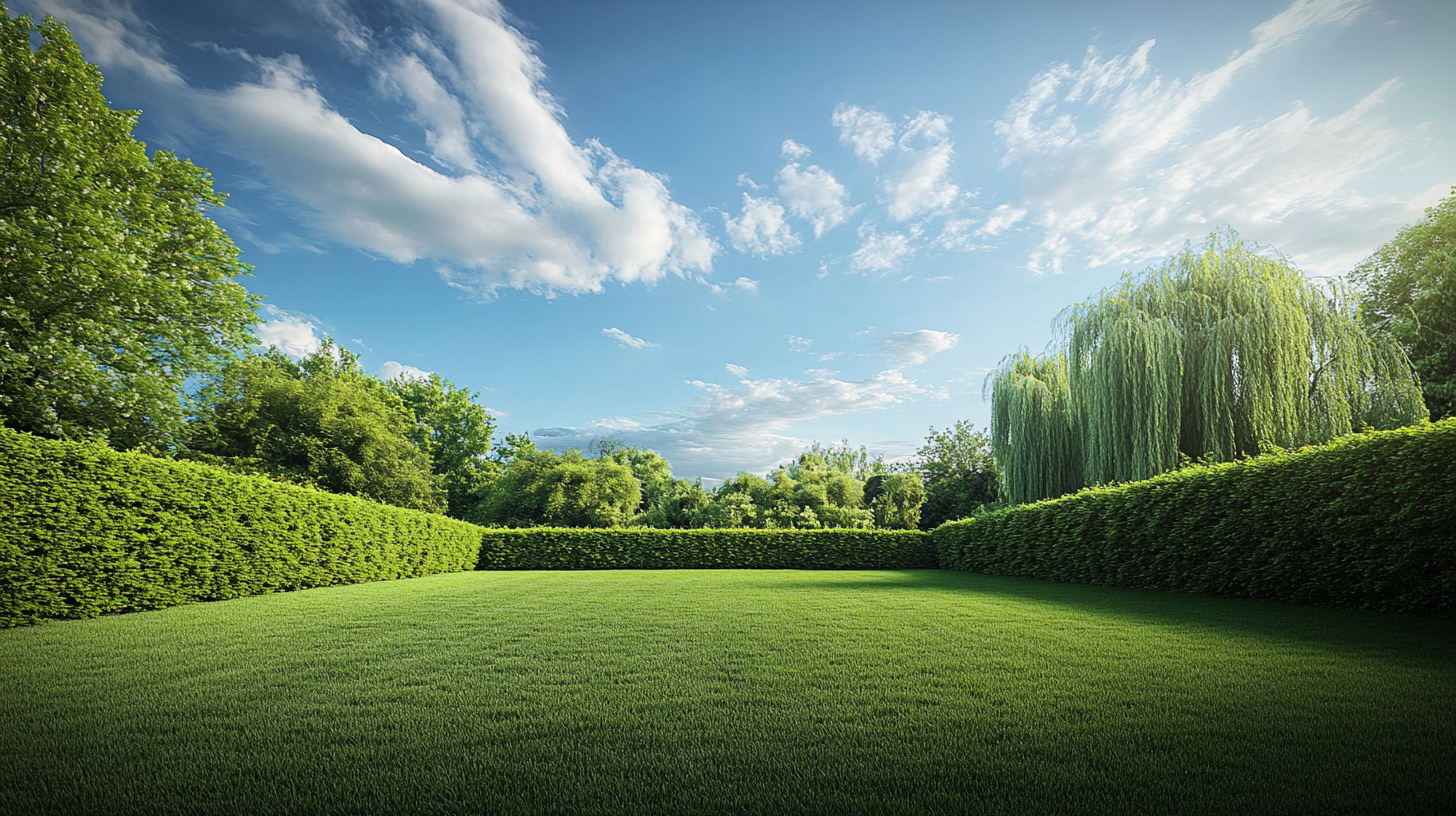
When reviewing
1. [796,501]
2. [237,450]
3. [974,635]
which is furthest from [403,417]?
[974,635]

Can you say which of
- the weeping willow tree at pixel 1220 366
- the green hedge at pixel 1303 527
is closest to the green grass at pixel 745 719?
the green hedge at pixel 1303 527

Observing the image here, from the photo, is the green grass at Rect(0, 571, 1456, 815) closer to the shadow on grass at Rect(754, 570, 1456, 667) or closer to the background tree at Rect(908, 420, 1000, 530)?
the shadow on grass at Rect(754, 570, 1456, 667)

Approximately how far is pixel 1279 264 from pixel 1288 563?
8.66 meters

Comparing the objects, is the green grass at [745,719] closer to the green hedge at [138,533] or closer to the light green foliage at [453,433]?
the green hedge at [138,533]

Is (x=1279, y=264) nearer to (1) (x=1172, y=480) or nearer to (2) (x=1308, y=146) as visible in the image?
(2) (x=1308, y=146)

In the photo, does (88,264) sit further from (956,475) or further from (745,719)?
(956,475)

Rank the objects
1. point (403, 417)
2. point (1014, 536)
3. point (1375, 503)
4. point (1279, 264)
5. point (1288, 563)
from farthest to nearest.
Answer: point (403, 417) → point (1014, 536) → point (1279, 264) → point (1288, 563) → point (1375, 503)

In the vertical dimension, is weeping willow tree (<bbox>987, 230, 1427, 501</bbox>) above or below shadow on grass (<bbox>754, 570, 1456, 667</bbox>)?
above

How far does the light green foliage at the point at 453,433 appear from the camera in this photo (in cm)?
3067

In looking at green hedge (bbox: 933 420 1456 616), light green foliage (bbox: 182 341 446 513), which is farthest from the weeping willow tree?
light green foliage (bbox: 182 341 446 513)

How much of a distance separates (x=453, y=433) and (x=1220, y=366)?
3305 cm

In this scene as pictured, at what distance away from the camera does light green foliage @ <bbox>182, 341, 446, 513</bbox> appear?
19375 millimetres

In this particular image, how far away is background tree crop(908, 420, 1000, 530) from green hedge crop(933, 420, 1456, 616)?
1615 centimetres

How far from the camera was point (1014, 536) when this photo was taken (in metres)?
13.1
